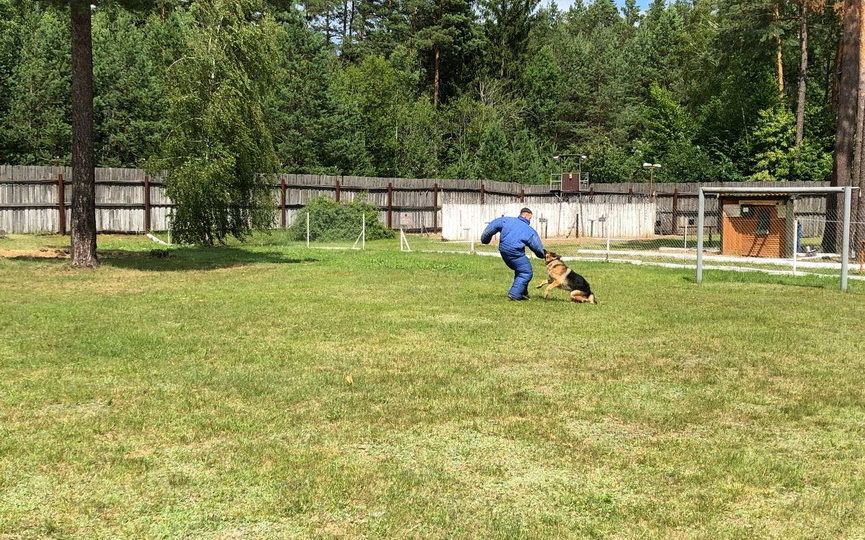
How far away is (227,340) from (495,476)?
5.27m

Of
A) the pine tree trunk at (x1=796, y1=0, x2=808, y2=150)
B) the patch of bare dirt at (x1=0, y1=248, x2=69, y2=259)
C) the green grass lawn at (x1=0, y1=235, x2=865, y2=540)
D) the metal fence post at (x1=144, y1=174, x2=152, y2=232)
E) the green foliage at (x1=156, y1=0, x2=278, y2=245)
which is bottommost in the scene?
the green grass lawn at (x1=0, y1=235, x2=865, y2=540)

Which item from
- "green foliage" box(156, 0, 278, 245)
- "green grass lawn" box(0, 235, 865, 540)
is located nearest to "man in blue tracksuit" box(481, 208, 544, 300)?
"green grass lawn" box(0, 235, 865, 540)

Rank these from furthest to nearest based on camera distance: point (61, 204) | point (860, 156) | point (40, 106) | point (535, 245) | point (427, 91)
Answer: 1. point (427, 91)
2. point (40, 106)
3. point (61, 204)
4. point (860, 156)
5. point (535, 245)

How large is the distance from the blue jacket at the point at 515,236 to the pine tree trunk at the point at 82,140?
9.62 metres

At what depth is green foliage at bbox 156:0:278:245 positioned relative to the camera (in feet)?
67.2

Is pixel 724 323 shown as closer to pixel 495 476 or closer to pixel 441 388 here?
pixel 441 388

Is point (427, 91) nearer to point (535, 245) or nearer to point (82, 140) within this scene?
point (82, 140)

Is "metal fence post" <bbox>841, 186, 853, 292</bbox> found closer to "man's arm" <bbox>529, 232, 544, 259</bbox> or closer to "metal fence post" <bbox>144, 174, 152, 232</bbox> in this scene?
"man's arm" <bbox>529, 232, 544, 259</bbox>

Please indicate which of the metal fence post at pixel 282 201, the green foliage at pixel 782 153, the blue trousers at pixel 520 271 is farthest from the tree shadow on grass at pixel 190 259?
the green foliage at pixel 782 153

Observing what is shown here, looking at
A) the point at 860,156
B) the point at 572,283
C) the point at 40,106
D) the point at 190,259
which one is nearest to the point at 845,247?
the point at 572,283

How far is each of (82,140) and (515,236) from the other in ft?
33.1

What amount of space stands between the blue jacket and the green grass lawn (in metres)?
1.19

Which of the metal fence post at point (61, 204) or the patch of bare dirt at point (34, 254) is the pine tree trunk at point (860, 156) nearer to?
the patch of bare dirt at point (34, 254)

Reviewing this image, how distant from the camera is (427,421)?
6.09m
